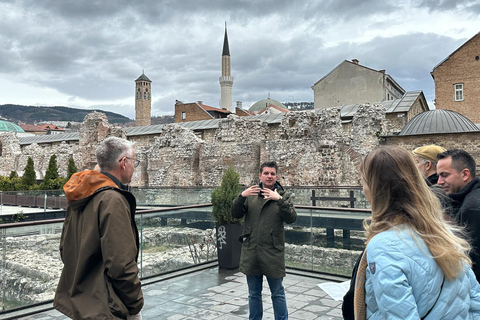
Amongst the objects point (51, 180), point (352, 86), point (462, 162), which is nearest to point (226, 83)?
point (352, 86)

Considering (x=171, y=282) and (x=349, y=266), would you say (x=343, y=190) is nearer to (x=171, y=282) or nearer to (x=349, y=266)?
(x=349, y=266)

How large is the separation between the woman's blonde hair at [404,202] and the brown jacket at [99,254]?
1.47 meters

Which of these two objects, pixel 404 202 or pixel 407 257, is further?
pixel 404 202

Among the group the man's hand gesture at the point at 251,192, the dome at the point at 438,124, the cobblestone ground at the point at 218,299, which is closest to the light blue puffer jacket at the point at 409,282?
the man's hand gesture at the point at 251,192

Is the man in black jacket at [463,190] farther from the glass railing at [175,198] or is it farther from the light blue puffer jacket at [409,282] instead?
the glass railing at [175,198]

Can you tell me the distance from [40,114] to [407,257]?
6727 inches

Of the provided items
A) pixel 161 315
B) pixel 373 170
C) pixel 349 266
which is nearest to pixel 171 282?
pixel 161 315

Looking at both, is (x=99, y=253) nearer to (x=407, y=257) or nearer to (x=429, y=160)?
(x=407, y=257)

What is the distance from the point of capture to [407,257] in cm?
174

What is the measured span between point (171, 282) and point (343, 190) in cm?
802

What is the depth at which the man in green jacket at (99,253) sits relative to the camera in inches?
96.2

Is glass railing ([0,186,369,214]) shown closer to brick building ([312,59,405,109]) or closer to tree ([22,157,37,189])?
tree ([22,157,37,189])

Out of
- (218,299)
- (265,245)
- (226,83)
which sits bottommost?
(218,299)

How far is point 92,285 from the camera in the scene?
2527mm
